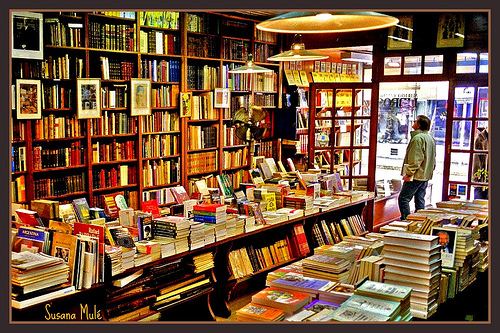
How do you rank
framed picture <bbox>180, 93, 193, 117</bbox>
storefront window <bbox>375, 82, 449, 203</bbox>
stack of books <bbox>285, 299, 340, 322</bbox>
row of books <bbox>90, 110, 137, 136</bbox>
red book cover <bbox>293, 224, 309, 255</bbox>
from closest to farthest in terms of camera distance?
stack of books <bbox>285, 299, 340, 322</bbox> < red book cover <bbox>293, 224, 309, 255</bbox> < row of books <bbox>90, 110, 137, 136</bbox> < framed picture <bbox>180, 93, 193, 117</bbox> < storefront window <bbox>375, 82, 449, 203</bbox>

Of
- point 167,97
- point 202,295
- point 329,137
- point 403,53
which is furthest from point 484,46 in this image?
point 202,295

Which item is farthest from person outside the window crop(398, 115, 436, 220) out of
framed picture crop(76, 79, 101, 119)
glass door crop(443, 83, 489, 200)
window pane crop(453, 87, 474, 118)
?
framed picture crop(76, 79, 101, 119)

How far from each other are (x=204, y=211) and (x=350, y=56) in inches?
242

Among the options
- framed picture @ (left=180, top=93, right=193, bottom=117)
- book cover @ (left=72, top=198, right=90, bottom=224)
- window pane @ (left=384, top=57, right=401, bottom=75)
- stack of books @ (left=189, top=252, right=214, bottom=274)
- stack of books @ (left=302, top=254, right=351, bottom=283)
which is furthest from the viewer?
window pane @ (left=384, top=57, right=401, bottom=75)

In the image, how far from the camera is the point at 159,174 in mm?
7125

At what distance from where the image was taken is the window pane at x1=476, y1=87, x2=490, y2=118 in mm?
6973

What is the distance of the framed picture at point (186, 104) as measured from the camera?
7254mm

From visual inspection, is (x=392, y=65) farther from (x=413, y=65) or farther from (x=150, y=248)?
(x=150, y=248)

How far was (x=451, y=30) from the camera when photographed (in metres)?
7.12

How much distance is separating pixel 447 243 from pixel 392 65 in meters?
4.67

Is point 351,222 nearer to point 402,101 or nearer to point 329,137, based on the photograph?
point 329,137

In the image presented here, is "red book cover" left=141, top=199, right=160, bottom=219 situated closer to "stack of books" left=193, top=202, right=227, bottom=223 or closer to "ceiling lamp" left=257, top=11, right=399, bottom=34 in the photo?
"stack of books" left=193, top=202, right=227, bottom=223

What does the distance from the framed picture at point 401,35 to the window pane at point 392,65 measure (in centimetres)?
17

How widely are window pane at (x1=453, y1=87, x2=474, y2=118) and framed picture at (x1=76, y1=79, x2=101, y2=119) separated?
483 cm
